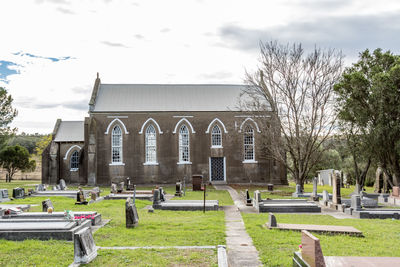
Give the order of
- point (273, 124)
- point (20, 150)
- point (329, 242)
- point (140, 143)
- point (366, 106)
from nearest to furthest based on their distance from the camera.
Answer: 1. point (329, 242)
2. point (366, 106)
3. point (273, 124)
4. point (140, 143)
5. point (20, 150)

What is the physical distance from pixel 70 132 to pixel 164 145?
11.3 m

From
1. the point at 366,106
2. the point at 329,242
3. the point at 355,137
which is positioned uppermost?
the point at 366,106

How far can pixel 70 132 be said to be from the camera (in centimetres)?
4225

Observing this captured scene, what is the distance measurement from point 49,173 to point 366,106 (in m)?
30.2

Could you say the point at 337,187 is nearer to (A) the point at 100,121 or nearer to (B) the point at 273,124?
(B) the point at 273,124

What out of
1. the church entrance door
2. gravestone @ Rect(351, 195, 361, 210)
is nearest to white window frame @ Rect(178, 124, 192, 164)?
the church entrance door

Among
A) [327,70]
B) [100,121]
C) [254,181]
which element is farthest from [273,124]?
[100,121]

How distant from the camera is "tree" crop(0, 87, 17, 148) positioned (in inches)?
1767

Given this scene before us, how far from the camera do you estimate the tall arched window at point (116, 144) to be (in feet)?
126

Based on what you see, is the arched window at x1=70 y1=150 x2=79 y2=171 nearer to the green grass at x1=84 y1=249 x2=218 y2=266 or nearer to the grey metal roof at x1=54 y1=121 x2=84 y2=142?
the grey metal roof at x1=54 y1=121 x2=84 y2=142

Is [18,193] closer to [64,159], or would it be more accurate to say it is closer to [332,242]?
[64,159]

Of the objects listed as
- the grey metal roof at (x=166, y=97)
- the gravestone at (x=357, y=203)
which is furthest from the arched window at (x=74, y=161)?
the gravestone at (x=357, y=203)

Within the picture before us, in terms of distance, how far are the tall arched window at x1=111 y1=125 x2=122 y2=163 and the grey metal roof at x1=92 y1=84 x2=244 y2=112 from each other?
2.10m

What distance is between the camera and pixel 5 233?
11.0 metres
